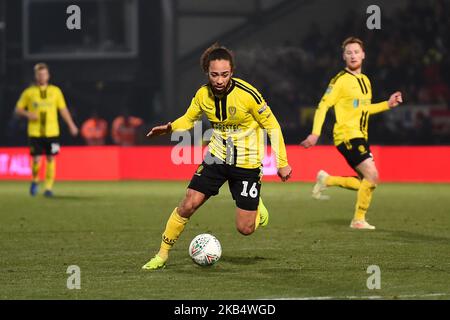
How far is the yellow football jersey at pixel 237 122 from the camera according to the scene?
28.7 feet

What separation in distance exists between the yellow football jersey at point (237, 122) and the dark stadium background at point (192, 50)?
696 inches

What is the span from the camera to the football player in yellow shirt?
28.4 ft

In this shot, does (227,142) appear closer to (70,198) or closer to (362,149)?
(362,149)

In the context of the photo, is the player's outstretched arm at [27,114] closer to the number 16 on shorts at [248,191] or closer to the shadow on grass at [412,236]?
the shadow on grass at [412,236]

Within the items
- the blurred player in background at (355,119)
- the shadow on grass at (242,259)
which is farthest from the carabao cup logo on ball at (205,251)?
the blurred player in background at (355,119)

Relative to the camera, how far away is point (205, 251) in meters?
8.80

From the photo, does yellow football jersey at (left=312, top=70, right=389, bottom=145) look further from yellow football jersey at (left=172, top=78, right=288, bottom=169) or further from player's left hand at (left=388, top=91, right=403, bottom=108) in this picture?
yellow football jersey at (left=172, top=78, right=288, bottom=169)

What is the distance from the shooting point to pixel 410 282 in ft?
26.1

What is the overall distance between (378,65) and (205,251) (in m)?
19.5

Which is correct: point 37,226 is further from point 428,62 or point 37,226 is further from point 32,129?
point 428,62

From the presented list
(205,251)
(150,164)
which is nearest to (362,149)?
(205,251)

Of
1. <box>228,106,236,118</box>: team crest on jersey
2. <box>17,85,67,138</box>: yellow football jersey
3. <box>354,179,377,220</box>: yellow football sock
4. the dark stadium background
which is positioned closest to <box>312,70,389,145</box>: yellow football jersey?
<box>354,179,377,220</box>: yellow football sock

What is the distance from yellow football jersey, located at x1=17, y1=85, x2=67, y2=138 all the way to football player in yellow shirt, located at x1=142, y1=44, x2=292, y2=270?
32.4 feet
